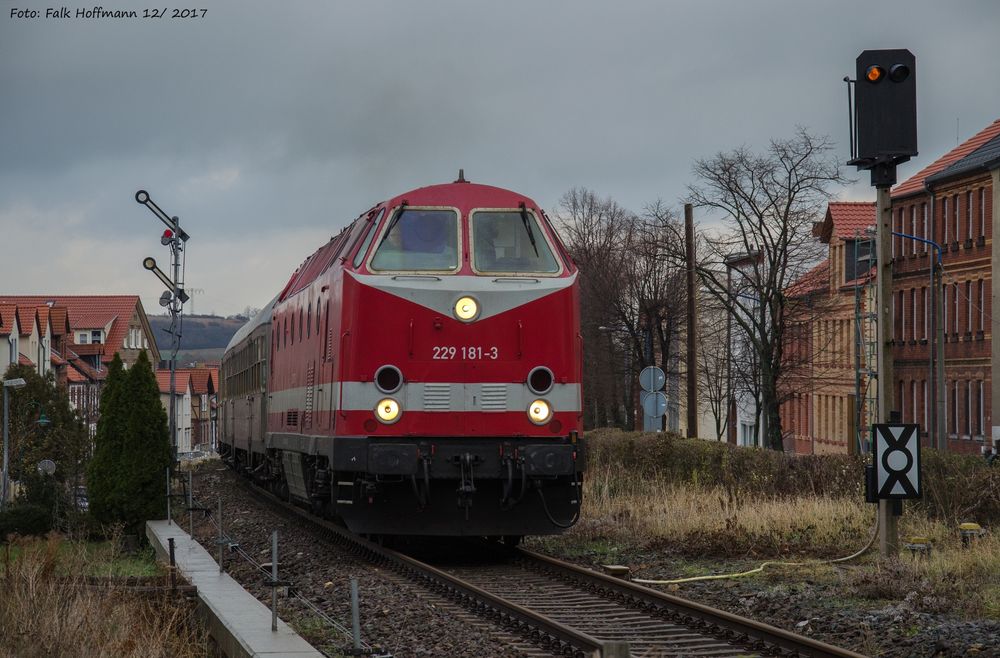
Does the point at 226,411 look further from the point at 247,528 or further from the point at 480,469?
the point at 480,469

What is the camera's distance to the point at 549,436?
1482 cm

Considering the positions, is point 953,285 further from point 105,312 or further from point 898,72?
point 105,312

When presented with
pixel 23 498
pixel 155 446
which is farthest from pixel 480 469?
pixel 23 498

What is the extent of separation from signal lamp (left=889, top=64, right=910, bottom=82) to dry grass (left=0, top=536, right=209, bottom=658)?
8.41 m

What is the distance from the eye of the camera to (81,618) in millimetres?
10562

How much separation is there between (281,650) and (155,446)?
591 inches

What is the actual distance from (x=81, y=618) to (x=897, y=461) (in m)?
7.97

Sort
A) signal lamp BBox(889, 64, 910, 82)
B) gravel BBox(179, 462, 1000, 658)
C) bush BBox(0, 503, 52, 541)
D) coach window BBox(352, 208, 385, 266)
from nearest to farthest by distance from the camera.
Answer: gravel BBox(179, 462, 1000, 658)
signal lamp BBox(889, 64, 910, 82)
coach window BBox(352, 208, 385, 266)
bush BBox(0, 503, 52, 541)

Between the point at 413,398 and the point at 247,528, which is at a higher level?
the point at 413,398

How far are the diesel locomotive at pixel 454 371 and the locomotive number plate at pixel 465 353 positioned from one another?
0.01 metres

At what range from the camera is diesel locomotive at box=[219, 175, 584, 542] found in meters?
14.6

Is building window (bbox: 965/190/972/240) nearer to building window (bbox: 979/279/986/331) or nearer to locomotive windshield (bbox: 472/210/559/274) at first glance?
building window (bbox: 979/279/986/331)

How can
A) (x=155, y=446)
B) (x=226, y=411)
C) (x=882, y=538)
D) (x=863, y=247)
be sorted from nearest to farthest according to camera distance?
1. (x=882, y=538)
2. (x=155, y=446)
3. (x=226, y=411)
4. (x=863, y=247)

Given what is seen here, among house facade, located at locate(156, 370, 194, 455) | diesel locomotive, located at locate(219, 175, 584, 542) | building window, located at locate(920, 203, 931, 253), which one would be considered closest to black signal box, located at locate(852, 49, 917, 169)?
diesel locomotive, located at locate(219, 175, 584, 542)
